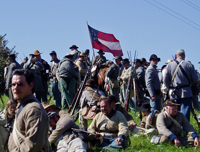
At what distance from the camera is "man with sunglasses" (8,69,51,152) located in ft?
10.6

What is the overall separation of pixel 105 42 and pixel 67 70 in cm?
158

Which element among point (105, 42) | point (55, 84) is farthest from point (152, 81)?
point (55, 84)

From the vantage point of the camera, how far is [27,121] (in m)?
3.28

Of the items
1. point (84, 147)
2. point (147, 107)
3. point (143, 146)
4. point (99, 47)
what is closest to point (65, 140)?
point (84, 147)

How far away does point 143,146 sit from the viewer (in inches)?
273

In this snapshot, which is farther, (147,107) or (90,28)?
(90,28)

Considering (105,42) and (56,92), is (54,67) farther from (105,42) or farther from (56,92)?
(105,42)

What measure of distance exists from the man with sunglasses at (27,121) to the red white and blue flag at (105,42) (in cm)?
722

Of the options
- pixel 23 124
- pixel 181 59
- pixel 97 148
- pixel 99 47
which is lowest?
pixel 97 148

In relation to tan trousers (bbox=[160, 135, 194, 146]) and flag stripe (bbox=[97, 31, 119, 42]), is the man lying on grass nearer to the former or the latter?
tan trousers (bbox=[160, 135, 194, 146])

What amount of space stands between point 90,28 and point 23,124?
7721 millimetres

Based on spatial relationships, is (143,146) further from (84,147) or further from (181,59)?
(181,59)

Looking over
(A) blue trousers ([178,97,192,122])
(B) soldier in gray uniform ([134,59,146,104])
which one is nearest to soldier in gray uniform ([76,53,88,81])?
(B) soldier in gray uniform ([134,59,146,104])

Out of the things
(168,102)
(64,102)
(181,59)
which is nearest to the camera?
(168,102)
